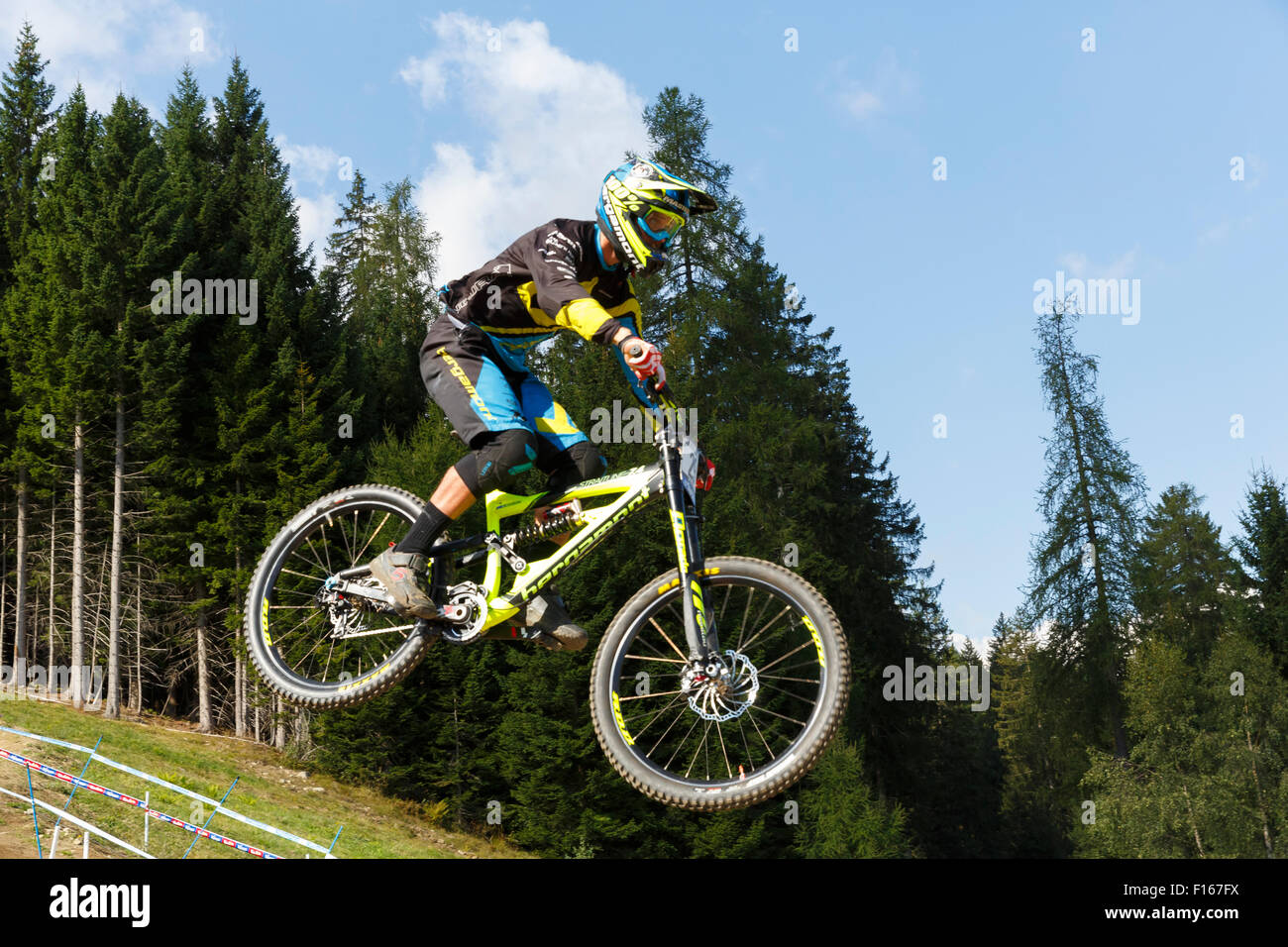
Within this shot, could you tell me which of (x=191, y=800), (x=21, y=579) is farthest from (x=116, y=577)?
(x=191, y=800)

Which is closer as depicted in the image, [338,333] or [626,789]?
[626,789]

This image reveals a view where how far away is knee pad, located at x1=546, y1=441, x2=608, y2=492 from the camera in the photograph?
5.37 m

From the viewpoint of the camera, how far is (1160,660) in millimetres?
36906

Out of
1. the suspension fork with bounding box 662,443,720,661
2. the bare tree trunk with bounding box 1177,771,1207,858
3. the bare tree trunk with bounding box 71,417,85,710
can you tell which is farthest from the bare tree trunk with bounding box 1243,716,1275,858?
the bare tree trunk with bounding box 71,417,85,710

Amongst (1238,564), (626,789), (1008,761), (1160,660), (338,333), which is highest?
(338,333)

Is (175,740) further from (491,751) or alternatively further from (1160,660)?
(1160,660)

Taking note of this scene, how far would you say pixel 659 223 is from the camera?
Answer: 4.95m

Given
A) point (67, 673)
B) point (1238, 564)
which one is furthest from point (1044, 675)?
point (67, 673)

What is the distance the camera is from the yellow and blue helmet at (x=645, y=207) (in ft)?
16.0

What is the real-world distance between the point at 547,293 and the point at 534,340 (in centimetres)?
71

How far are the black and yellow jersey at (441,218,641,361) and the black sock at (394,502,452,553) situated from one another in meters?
0.97

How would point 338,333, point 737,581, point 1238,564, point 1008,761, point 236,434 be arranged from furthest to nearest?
point 1008,761 < point 1238,564 < point 338,333 < point 236,434 < point 737,581

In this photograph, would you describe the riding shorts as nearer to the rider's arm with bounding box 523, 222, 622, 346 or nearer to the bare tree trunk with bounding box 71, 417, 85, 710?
the rider's arm with bounding box 523, 222, 622, 346
